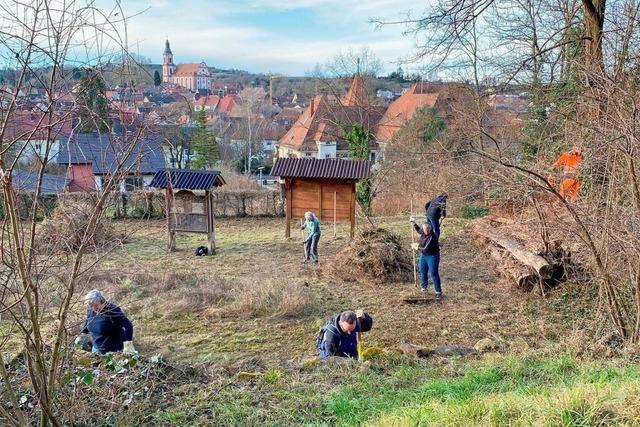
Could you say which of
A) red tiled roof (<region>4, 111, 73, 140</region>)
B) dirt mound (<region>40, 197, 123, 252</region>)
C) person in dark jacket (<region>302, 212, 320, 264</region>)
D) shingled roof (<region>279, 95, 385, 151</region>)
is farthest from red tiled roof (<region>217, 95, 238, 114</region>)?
red tiled roof (<region>4, 111, 73, 140</region>)

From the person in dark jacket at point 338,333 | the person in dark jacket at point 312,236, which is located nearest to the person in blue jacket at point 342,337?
the person in dark jacket at point 338,333

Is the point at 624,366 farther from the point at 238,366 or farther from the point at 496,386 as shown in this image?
the point at 238,366

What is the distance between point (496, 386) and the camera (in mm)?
4734

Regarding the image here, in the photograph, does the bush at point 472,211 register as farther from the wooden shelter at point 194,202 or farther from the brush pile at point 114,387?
the brush pile at point 114,387

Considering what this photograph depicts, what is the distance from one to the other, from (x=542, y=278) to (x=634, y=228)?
3.92 m

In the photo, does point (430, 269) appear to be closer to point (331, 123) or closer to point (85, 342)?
point (85, 342)

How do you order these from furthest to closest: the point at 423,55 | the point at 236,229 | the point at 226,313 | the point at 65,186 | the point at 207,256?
1. the point at 236,229
2. the point at 207,256
3. the point at 423,55
4. the point at 226,313
5. the point at 65,186

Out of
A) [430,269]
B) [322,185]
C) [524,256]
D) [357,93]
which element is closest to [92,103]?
[430,269]

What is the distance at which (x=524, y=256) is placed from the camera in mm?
10273

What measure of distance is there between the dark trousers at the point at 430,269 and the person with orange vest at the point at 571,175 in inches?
106

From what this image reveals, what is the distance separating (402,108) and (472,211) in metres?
24.2

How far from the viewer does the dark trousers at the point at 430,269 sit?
9.84m

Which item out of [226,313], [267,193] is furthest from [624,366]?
[267,193]

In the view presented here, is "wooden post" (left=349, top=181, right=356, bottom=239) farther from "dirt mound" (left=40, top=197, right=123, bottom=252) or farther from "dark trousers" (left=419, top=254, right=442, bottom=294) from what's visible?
"dirt mound" (left=40, top=197, right=123, bottom=252)
